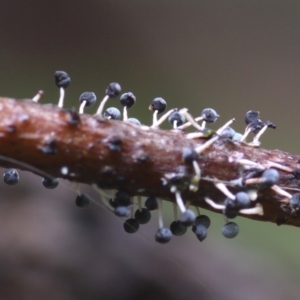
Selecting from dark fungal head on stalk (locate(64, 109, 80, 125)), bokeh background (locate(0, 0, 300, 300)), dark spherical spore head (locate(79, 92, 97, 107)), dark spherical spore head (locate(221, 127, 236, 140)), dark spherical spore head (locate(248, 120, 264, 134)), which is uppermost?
dark spherical spore head (locate(248, 120, 264, 134))

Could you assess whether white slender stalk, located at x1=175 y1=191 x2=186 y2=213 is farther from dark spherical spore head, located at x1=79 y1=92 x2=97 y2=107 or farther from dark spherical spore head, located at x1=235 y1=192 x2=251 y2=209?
dark spherical spore head, located at x1=79 y1=92 x2=97 y2=107

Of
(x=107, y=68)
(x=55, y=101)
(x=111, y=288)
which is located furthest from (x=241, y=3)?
(x=111, y=288)

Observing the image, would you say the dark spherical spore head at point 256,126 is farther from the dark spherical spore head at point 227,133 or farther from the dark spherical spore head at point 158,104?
the dark spherical spore head at point 158,104

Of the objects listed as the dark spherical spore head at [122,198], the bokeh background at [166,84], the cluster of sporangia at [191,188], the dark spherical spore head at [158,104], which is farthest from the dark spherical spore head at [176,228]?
the bokeh background at [166,84]

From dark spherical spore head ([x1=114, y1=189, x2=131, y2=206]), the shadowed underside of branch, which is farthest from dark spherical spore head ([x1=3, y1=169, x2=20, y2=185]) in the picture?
dark spherical spore head ([x1=114, y1=189, x2=131, y2=206])

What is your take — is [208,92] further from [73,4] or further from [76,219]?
[76,219]

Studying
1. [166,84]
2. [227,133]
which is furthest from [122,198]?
[166,84]
